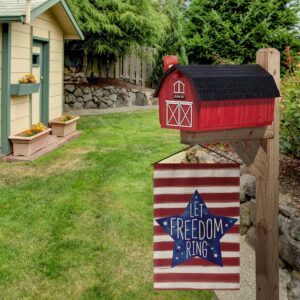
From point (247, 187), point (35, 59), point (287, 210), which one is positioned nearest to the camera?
point (287, 210)

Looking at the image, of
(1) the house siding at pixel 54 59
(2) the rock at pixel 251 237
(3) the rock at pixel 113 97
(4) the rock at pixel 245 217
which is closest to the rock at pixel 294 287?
(2) the rock at pixel 251 237

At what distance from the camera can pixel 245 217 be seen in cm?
612

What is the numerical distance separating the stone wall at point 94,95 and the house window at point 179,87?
16.5 m

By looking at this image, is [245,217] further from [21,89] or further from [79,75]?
[79,75]

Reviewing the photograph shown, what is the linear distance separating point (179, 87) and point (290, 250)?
8.84ft

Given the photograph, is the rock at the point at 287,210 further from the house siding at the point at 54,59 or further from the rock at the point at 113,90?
the rock at the point at 113,90

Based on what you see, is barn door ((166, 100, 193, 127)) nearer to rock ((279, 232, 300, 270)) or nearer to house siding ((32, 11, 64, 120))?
rock ((279, 232, 300, 270))

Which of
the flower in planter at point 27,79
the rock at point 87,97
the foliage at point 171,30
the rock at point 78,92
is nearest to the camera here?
the flower in planter at point 27,79

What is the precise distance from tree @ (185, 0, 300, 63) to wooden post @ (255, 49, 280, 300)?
37.5 ft

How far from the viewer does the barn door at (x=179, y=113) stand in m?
2.61

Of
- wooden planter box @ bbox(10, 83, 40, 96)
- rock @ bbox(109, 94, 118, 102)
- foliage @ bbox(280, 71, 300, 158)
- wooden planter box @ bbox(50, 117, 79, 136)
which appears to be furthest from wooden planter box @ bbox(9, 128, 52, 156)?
rock @ bbox(109, 94, 118, 102)

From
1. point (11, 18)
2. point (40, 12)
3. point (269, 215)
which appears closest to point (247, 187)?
point (269, 215)

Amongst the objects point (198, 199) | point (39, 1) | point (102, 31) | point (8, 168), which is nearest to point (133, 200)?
point (8, 168)

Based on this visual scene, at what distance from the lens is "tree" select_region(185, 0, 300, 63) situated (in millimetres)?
14094
